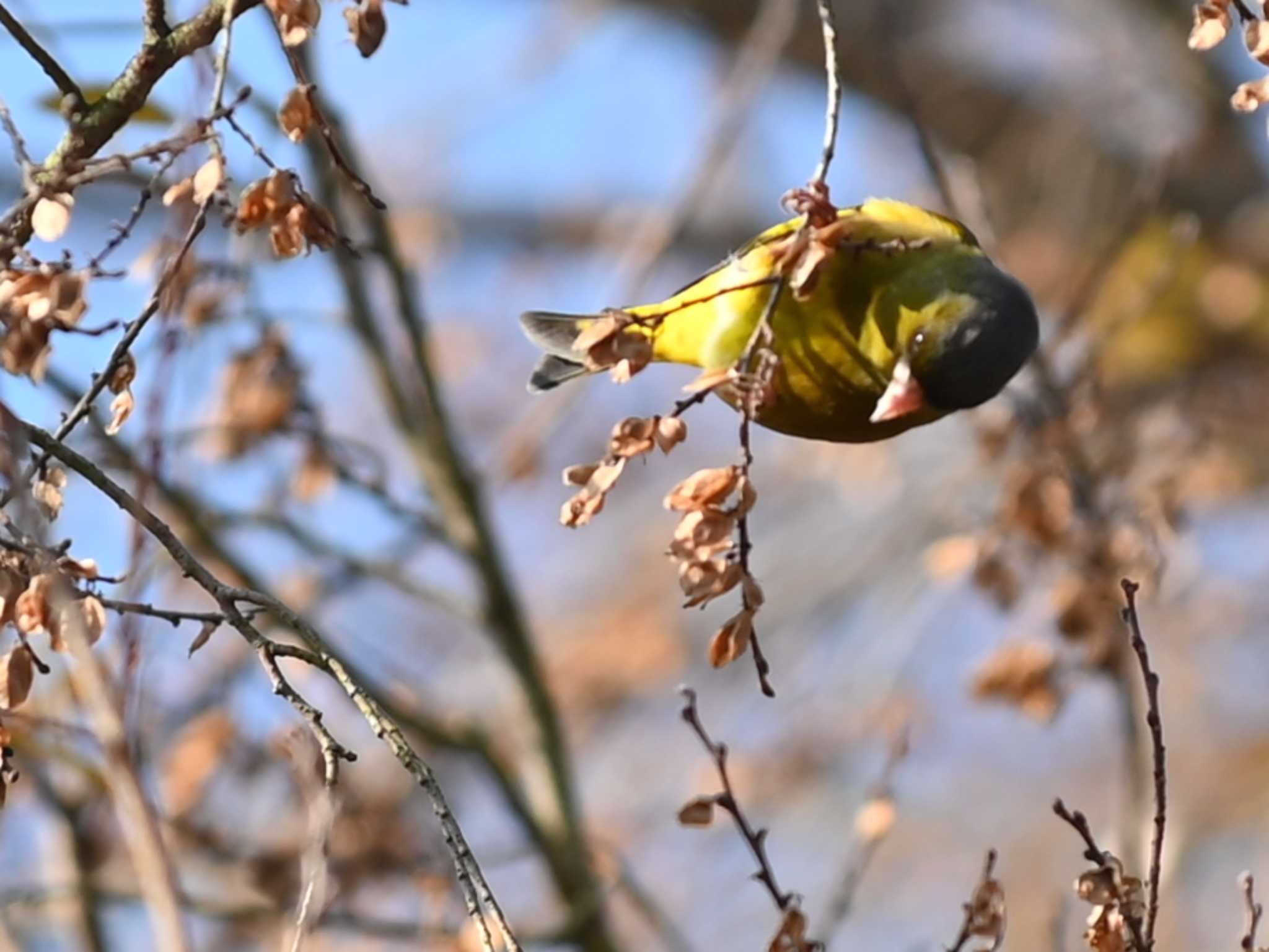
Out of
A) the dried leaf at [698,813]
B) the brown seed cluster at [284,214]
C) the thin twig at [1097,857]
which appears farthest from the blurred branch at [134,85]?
the thin twig at [1097,857]

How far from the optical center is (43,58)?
1258 mm

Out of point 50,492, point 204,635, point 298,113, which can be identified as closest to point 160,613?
A: point 204,635

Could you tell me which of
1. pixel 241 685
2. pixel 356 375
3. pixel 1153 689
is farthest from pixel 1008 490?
pixel 356 375

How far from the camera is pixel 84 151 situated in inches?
51.7

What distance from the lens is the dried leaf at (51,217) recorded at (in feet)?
4.03

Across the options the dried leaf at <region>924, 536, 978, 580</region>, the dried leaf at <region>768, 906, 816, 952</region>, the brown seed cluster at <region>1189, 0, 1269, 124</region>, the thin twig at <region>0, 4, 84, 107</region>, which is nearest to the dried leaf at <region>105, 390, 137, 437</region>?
the thin twig at <region>0, 4, 84, 107</region>

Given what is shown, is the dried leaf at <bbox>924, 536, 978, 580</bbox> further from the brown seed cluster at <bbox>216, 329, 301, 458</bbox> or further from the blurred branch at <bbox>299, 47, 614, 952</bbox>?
the brown seed cluster at <bbox>216, 329, 301, 458</bbox>

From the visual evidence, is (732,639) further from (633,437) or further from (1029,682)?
(1029,682)

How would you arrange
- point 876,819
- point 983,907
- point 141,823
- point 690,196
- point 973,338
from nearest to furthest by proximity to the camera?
point 141,823
point 983,907
point 973,338
point 876,819
point 690,196

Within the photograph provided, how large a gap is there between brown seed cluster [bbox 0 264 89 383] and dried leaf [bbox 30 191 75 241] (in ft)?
0.08

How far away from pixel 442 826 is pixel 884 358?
859 mm

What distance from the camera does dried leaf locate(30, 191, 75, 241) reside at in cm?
123

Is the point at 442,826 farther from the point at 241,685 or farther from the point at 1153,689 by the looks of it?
the point at 241,685

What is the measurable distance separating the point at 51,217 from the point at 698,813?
2.57 ft
